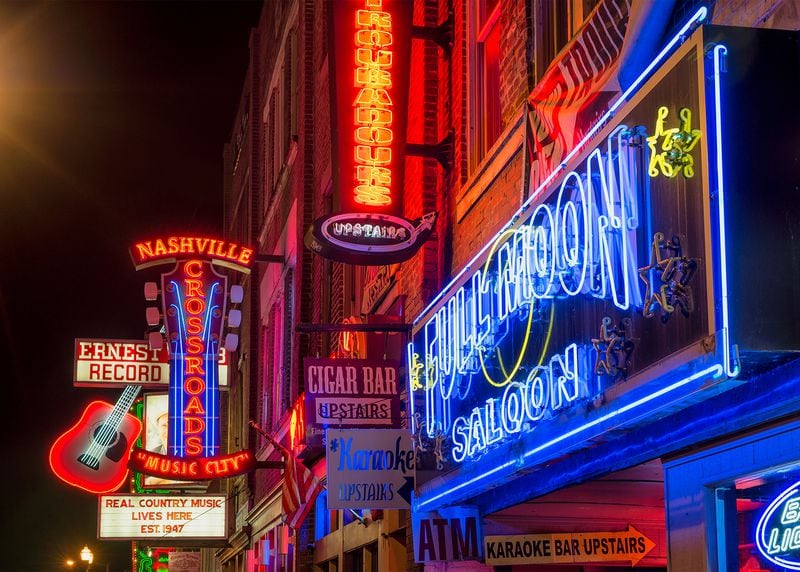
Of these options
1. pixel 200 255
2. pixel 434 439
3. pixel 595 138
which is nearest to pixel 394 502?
pixel 434 439

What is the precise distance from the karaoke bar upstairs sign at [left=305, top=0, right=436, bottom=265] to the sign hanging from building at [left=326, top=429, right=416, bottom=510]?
2323 millimetres

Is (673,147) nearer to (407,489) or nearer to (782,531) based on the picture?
(782,531)

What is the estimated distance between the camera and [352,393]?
14094 mm

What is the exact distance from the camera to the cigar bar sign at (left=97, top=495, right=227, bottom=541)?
26.2 metres

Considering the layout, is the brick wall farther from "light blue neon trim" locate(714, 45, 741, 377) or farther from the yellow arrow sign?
the yellow arrow sign

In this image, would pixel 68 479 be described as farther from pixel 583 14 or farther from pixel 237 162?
pixel 583 14

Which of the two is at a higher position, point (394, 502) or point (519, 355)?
point (519, 355)

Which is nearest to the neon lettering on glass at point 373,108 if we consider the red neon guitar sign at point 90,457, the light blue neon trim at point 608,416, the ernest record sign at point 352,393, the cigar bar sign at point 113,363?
the ernest record sign at point 352,393

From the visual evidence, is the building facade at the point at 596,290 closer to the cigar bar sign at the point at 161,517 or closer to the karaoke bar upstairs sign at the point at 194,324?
the karaoke bar upstairs sign at the point at 194,324

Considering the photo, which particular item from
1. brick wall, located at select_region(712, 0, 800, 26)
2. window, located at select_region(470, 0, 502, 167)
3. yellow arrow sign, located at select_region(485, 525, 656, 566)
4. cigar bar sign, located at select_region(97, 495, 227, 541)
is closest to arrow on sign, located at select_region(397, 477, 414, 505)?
yellow arrow sign, located at select_region(485, 525, 656, 566)

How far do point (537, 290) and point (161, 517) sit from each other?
65.7 ft

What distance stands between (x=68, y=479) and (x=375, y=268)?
12.8 m

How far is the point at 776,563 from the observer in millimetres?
5992

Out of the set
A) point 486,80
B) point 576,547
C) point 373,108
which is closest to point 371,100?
point 373,108
